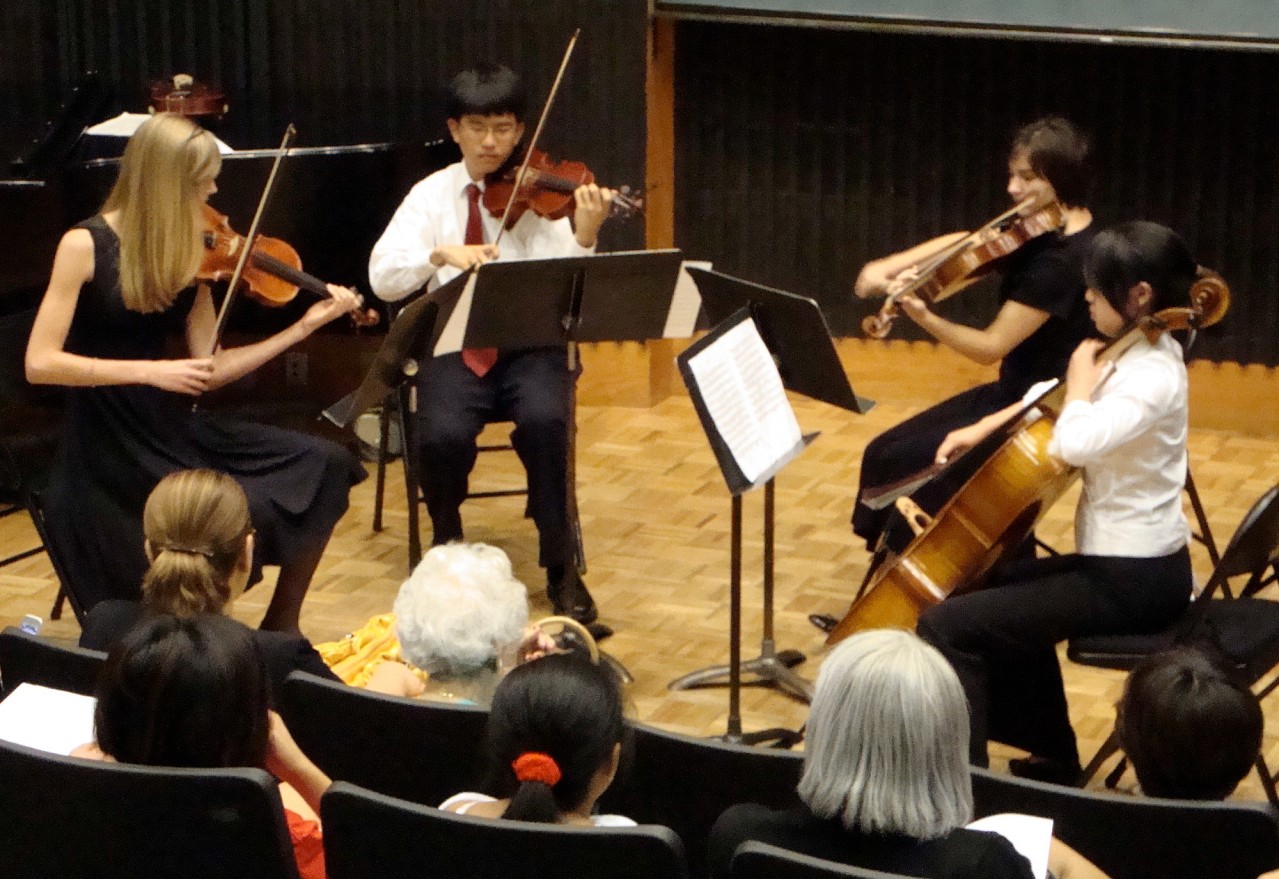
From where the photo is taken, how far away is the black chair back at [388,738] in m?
2.58

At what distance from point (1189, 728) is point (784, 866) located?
0.67 metres

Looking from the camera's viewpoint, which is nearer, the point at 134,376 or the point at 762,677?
the point at 134,376

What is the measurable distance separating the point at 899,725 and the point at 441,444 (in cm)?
274

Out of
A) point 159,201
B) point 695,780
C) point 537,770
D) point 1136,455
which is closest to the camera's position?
point 537,770

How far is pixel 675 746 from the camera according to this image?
2.49m

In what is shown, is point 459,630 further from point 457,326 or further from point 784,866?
point 457,326

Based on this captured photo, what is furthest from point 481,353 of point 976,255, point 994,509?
point 994,509

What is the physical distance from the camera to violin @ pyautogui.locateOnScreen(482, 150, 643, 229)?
4.70 metres

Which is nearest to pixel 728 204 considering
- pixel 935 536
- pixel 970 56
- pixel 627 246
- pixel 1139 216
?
pixel 627 246

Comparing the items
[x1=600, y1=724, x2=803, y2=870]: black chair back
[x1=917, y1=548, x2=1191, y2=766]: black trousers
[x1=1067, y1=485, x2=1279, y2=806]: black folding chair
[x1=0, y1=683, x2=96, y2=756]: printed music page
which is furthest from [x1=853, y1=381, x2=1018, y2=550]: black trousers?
[x1=0, y1=683, x2=96, y2=756]: printed music page

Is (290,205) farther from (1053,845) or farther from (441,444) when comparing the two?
(1053,845)

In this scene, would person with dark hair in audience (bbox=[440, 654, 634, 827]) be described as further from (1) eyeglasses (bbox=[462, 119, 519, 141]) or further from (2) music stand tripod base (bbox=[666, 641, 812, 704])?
(1) eyeglasses (bbox=[462, 119, 519, 141])

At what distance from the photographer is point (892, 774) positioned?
2.06 meters

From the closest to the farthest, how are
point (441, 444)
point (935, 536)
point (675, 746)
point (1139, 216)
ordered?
point (675, 746), point (935, 536), point (441, 444), point (1139, 216)
